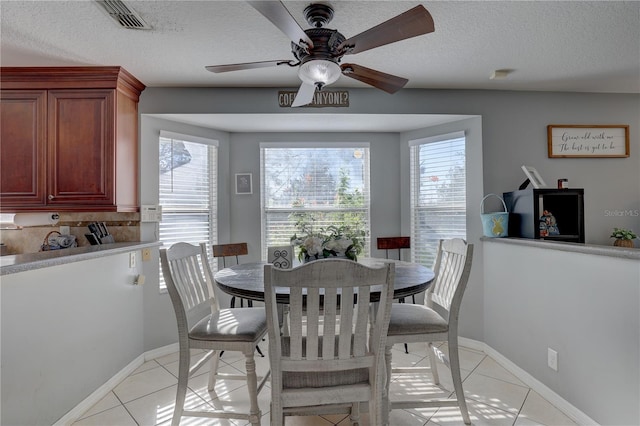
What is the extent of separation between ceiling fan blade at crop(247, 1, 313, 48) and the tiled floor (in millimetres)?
2137

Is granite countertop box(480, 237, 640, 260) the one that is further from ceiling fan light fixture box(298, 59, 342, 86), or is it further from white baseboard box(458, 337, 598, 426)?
ceiling fan light fixture box(298, 59, 342, 86)

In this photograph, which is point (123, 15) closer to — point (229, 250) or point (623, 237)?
point (229, 250)

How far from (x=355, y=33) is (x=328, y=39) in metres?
0.56

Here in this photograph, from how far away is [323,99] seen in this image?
114 inches

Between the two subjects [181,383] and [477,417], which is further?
[477,417]

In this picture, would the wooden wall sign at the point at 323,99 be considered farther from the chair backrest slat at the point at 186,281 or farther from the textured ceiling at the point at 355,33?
the chair backrest slat at the point at 186,281

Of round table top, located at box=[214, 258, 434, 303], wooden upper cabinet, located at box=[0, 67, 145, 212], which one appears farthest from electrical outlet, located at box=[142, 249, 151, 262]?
round table top, located at box=[214, 258, 434, 303]

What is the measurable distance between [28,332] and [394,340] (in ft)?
6.37

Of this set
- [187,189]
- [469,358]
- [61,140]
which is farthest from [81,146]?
[469,358]

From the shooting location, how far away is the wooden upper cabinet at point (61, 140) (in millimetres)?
2555

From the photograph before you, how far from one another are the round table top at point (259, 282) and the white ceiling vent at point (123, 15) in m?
1.61

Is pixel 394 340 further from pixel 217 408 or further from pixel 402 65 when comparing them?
pixel 402 65

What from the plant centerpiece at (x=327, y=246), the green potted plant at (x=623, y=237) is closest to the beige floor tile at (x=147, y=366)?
the plant centerpiece at (x=327, y=246)

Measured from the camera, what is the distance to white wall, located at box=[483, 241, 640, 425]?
1.67 meters
